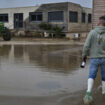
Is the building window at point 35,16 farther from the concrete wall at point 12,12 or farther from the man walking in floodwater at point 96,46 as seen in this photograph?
the man walking in floodwater at point 96,46

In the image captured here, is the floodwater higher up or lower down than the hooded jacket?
lower down

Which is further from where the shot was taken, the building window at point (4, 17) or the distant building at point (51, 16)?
the building window at point (4, 17)

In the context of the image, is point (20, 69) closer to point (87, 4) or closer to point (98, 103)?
point (98, 103)

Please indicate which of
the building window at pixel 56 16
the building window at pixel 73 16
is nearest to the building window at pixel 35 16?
the building window at pixel 56 16

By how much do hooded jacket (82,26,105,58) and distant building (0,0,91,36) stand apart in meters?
20.6

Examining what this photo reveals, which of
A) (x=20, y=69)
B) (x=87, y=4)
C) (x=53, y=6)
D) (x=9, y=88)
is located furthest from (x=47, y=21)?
(x=9, y=88)

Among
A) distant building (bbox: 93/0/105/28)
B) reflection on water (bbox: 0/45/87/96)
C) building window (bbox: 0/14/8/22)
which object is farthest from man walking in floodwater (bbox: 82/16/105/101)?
building window (bbox: 0/14/8/22)

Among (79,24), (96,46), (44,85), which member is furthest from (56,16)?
(96,46)

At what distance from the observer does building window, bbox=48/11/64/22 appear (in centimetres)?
2628

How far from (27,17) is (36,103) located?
81.3ft

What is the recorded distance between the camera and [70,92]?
5.59 meters

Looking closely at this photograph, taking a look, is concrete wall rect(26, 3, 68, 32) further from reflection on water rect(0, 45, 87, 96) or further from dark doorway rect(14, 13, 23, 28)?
reflection on water rect(0, 45, 87, 96)

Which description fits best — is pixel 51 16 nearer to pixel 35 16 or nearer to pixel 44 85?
pixel 35 16

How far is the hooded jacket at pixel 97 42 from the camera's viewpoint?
4773 millimetres
